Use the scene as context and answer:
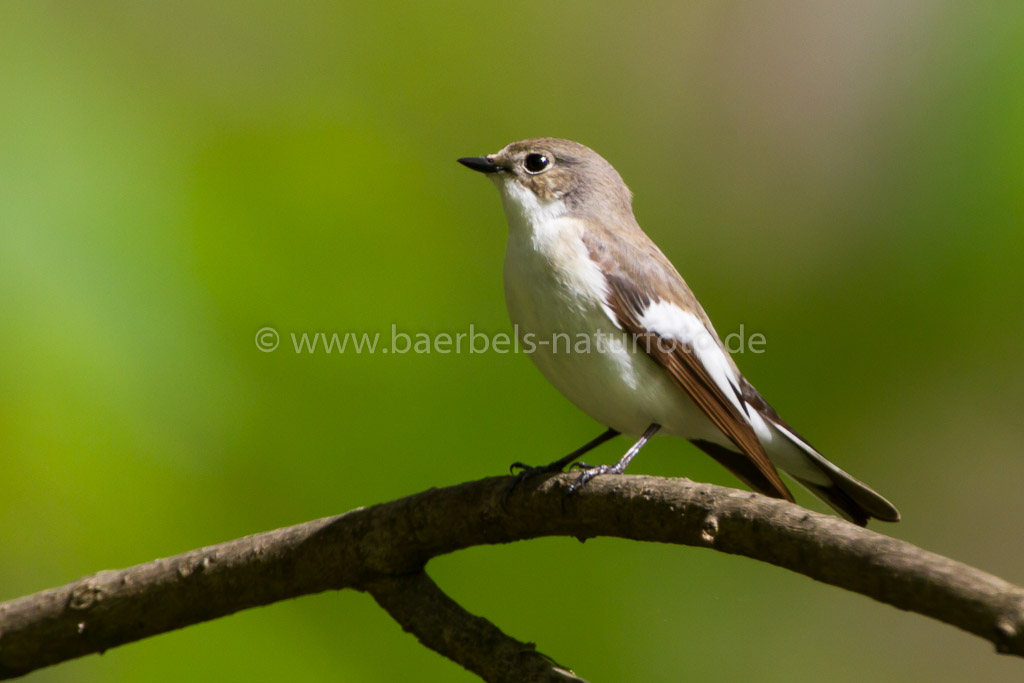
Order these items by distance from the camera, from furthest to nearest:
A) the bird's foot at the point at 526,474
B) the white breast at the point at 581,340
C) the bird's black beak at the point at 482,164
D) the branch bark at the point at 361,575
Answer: the bird's black beak at the point at 482,164, the white breast at the point at 581,340, the bird's foot at the point at 526,474, the branch bark at the point at 361,575

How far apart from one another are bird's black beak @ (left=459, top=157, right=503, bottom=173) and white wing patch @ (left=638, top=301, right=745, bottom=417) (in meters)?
0.50

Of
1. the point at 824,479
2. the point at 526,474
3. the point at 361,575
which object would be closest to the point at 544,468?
the point at 526,474

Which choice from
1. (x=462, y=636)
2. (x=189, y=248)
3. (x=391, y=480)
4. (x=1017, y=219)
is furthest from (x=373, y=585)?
(x=1017, y=219)

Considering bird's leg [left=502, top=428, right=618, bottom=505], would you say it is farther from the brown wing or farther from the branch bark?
the brown wing

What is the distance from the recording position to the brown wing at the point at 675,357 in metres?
1.56

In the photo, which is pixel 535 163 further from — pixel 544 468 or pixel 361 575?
pixel 361 575

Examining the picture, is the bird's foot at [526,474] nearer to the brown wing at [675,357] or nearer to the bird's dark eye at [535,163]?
the brown wing at [675,357]

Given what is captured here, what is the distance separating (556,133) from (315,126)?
0.67 metres

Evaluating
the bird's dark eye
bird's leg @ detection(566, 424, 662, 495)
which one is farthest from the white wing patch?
the bird's dark eye

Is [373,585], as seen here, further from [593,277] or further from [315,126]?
[315,126]

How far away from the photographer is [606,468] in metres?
1.49

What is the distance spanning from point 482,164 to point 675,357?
2.07ft

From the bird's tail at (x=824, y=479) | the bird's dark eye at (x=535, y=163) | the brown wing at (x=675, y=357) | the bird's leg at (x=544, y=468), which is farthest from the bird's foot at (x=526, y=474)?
the bird's dark eye at (x=535, y=163)

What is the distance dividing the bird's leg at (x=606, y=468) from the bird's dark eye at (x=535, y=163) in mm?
631
